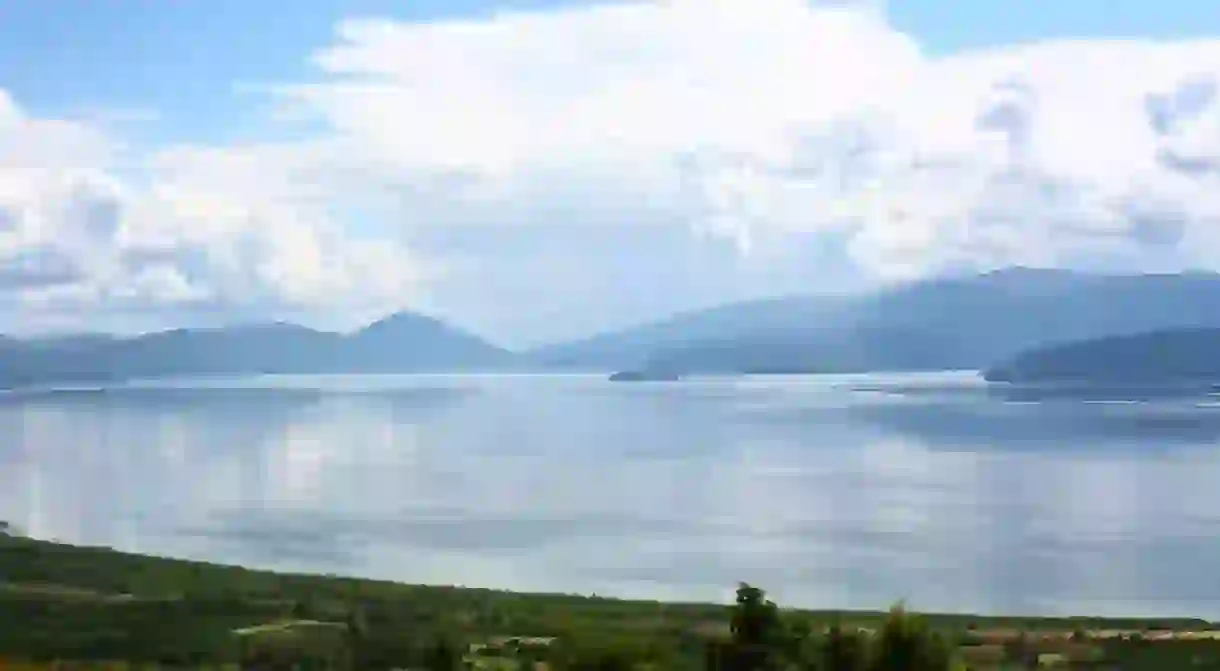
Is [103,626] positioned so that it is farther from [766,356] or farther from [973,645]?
[766,356]

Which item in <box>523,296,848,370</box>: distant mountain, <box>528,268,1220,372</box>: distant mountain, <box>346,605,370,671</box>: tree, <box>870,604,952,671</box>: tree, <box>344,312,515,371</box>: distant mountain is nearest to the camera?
<box>870,604,952,671</box>: tree

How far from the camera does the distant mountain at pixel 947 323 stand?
5098 inches

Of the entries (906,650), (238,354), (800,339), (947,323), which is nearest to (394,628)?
(906,650)

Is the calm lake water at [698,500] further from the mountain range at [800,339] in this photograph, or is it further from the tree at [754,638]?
the mountain range at [800,339]

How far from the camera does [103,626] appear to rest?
18.0 m

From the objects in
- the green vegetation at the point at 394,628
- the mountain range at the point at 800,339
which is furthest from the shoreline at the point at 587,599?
the mountain range at the point at 800,339

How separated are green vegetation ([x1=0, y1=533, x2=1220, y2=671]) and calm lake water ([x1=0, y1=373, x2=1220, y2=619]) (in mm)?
2762

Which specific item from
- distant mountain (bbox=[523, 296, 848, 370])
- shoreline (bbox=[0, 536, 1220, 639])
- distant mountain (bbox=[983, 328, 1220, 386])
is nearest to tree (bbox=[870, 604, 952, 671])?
shoreline (bbox=[0, 536, 1220, 639])

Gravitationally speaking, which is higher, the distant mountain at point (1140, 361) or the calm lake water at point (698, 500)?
the distant mountain at point (1140, 361)

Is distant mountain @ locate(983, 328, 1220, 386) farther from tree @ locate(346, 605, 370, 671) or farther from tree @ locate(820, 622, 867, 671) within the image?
tree @ locate(820, 622, 867, 671)

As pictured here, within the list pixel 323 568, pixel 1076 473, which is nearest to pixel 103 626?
pixel 323 568

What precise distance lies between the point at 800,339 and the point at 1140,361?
2458 inches

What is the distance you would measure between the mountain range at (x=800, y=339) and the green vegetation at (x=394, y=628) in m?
92.2

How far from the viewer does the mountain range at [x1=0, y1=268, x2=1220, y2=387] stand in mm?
129875
